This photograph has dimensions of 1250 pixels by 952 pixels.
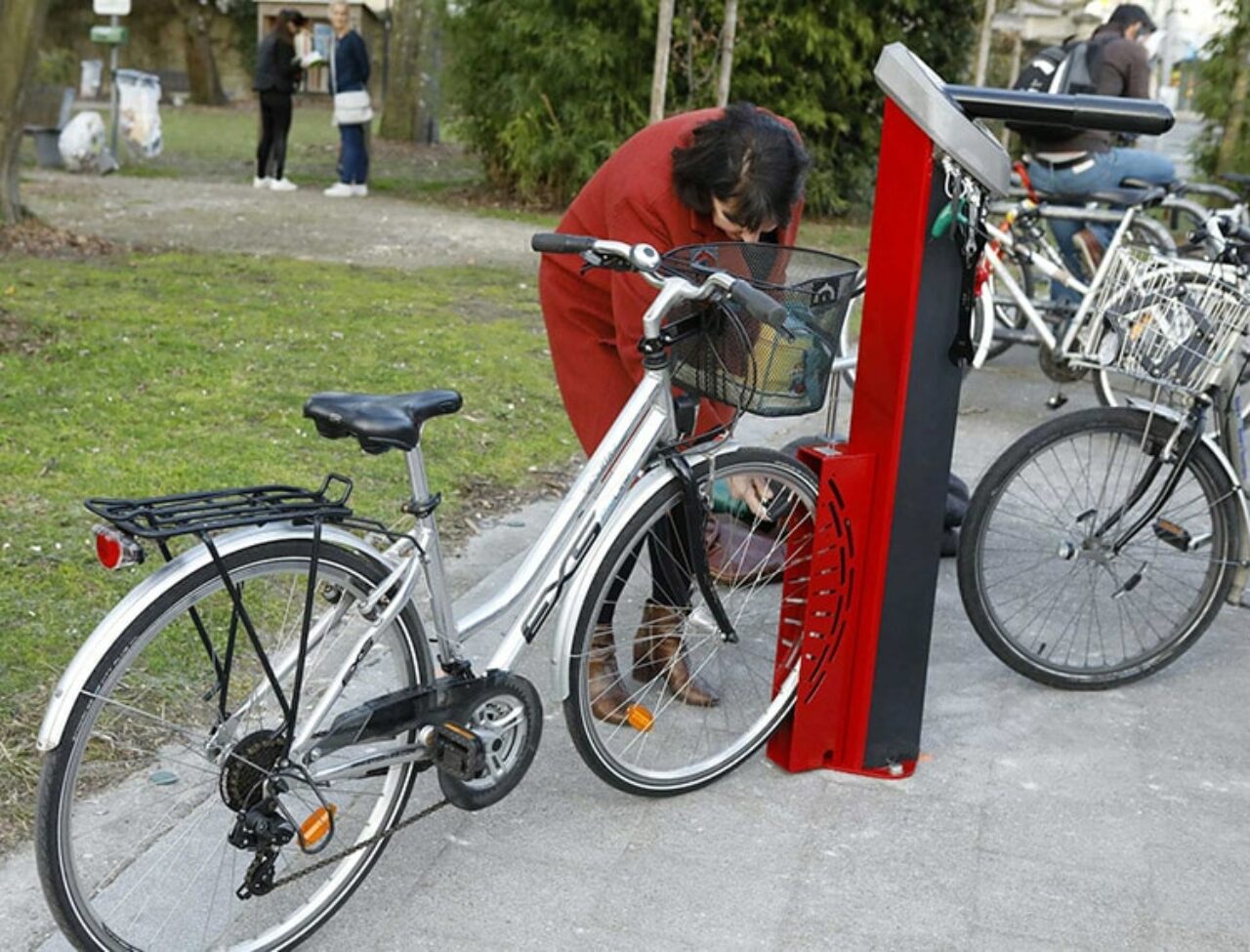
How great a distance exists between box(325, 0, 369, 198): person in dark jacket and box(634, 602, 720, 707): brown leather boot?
12190mm

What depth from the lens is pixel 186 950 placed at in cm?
299

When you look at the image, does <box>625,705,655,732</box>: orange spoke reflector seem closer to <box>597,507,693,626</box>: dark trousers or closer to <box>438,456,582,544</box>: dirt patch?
<box>597,507,693,626</box>: dark trousers

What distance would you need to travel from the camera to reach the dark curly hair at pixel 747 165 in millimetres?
3570

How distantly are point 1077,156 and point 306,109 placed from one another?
26565 mm

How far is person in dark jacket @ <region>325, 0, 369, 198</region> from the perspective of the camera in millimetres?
15680

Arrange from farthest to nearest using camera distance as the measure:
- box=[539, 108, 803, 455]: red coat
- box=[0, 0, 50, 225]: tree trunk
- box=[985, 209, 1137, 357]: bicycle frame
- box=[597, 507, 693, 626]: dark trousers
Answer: box=[0, 0, 50, 225]: tree trunk, box=[985, 209, 1137, 357]: bicycle frame, box=[539, 108, 803, 455]: red coat, box=[597, 507, 693, 626]: dark trousers

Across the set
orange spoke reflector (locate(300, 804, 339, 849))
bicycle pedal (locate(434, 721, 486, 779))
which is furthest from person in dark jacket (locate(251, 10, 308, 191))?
orange spoke reflector (locate(300, 804, 339, 849))

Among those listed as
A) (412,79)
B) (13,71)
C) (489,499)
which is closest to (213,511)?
(489,499)

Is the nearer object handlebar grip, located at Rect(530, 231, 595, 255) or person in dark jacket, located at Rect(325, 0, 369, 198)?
handlebar grip, located at Rect(530, 231, 595, 255)

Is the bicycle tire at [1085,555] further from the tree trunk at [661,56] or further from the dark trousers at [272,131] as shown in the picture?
the dark trousers at [272,131]

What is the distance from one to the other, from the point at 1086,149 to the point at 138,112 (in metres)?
12.5

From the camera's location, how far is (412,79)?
2395 centimetres

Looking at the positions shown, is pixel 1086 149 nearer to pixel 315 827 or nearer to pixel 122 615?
pixel 315 827

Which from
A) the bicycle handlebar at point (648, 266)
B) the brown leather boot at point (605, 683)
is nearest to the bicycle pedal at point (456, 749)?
the brown leather boot at point (605, 683)
